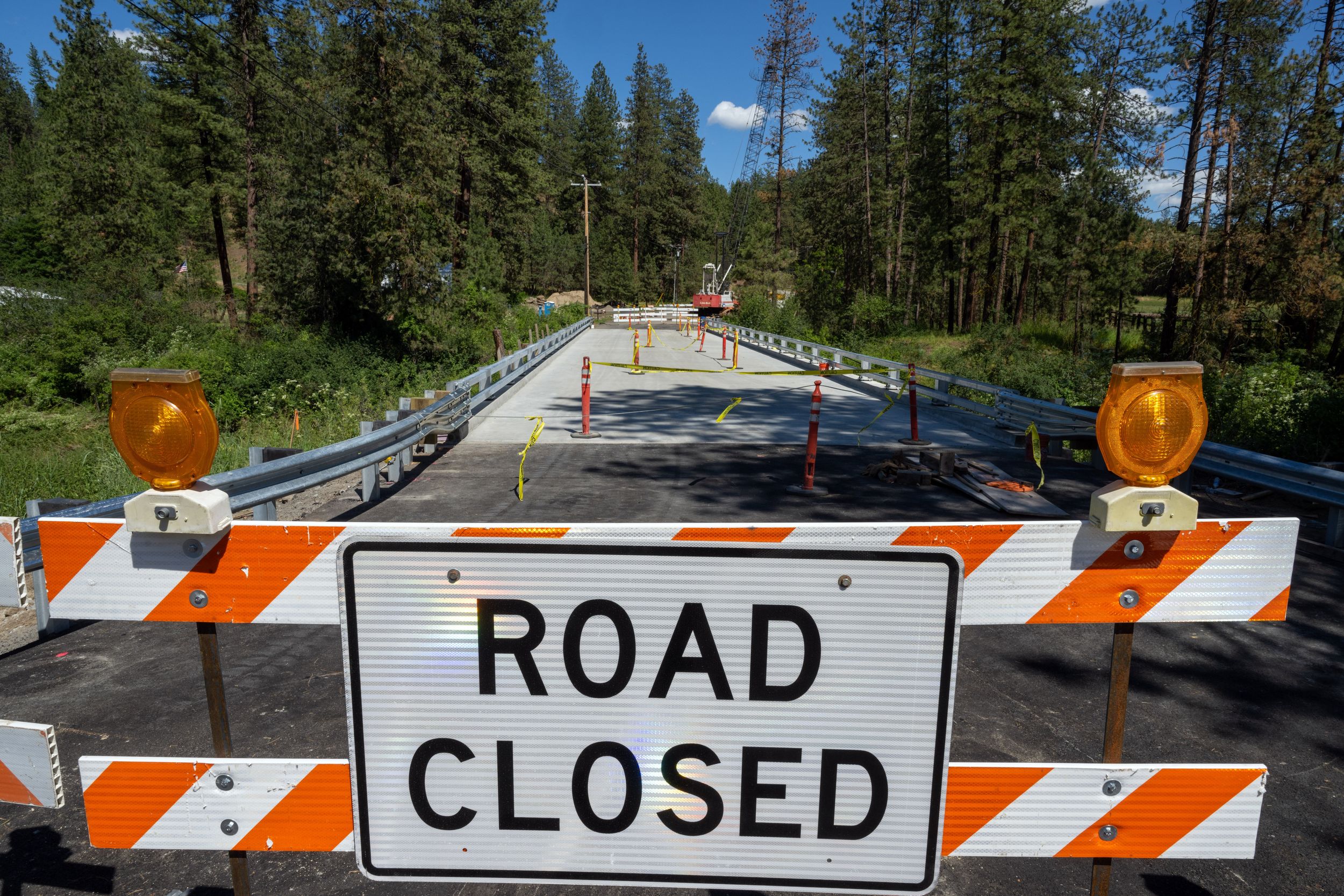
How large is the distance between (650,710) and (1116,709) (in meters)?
1.14

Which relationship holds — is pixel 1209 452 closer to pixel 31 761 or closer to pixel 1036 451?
pixel 1036 451

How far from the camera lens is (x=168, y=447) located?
1875 millimetres

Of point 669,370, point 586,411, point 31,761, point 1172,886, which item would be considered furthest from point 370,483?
point 669,370

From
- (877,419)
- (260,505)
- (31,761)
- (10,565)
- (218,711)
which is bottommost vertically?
(877,419)

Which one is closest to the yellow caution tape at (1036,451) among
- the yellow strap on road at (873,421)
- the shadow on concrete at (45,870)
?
the yellow strap on road at (873,421)

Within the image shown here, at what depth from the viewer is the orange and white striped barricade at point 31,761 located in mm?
2174

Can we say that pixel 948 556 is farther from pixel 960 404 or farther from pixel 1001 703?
pixel 960 404

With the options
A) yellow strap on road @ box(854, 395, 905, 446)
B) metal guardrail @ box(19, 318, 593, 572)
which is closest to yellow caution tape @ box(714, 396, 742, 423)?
yellow strap on road @ box(854, 395, 905, 446)

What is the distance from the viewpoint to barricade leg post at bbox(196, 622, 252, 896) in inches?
78.0

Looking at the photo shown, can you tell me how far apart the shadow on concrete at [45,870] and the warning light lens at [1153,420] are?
3825 mm

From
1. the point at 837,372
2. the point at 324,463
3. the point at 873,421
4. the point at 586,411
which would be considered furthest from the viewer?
the point at 837,372

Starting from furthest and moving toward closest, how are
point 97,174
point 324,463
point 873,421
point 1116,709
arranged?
point 97,174
point 873,421
point 324,463
point 1116,709

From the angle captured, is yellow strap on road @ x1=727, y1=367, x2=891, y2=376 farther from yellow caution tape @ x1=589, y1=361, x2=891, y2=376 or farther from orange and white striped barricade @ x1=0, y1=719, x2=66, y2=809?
orange and white striped barricade @ x1=0, y1=719, x2=66, y2=809

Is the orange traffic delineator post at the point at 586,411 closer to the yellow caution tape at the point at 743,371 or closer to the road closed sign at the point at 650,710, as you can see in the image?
the yellow caution tape at the point at 743,371
